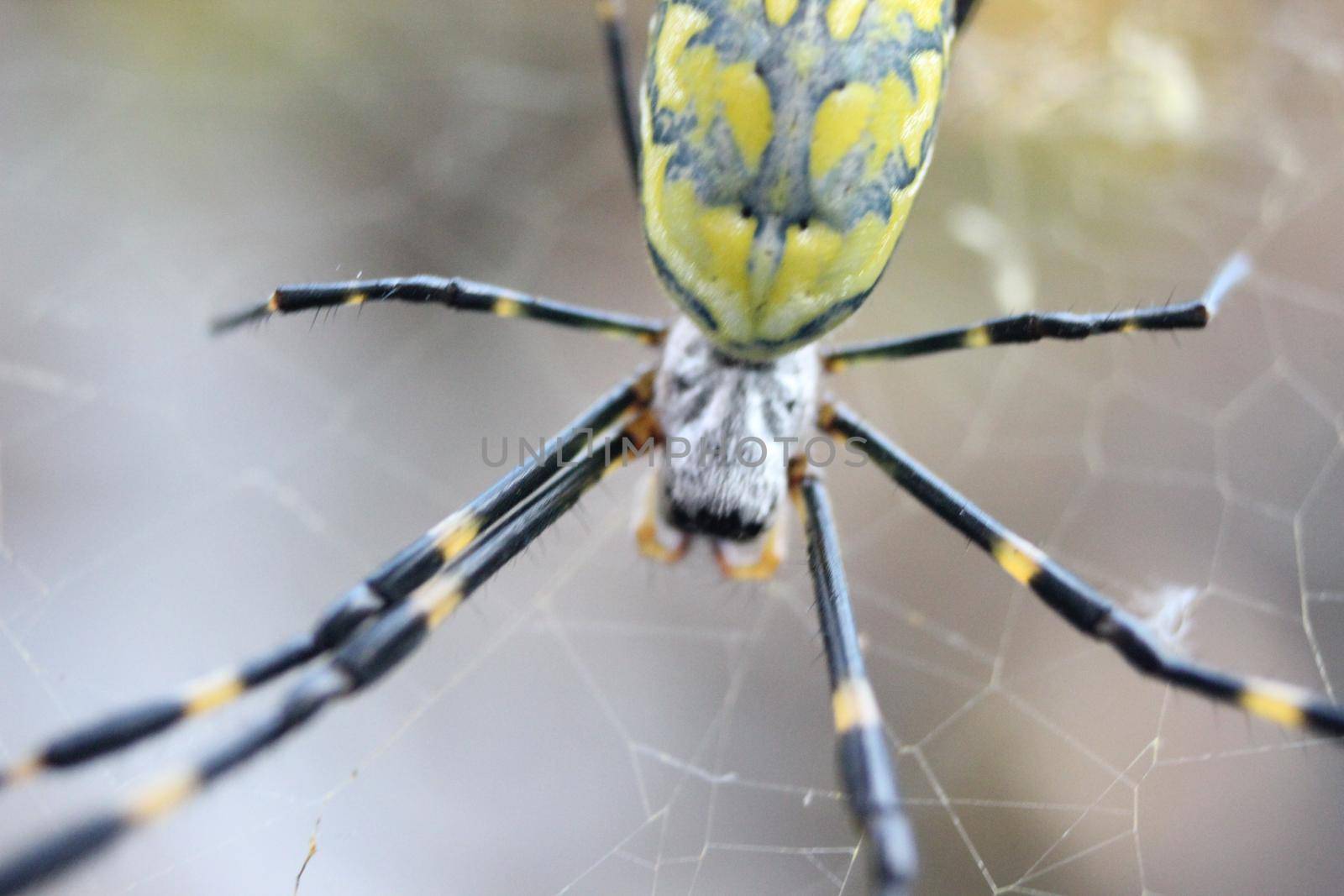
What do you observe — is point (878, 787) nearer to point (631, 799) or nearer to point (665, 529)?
point (665, 529)

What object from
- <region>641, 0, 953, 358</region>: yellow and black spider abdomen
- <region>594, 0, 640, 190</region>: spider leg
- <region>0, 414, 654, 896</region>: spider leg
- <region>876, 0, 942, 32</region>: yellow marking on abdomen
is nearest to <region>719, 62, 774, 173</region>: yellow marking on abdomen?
<region>641, 0, 953, 358</region>: yellow and black spider abdomen

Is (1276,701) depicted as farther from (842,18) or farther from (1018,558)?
(842,18)

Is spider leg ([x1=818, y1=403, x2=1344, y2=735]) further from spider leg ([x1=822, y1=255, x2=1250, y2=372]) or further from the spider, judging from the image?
spider leg ([x1=822, y1=255, x2=1250, y2=372])

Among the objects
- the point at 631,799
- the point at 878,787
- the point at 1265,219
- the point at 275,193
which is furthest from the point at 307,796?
the point at 1265,219

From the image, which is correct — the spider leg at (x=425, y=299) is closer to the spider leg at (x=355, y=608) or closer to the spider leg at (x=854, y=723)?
the spider leg at (x=355, y=608)

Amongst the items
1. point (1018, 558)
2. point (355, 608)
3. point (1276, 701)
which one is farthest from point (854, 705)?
point (355, 608)

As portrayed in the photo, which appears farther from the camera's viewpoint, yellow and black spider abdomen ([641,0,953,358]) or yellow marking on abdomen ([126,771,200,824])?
yellow and black spider abdomen ([641,0,953,358])
